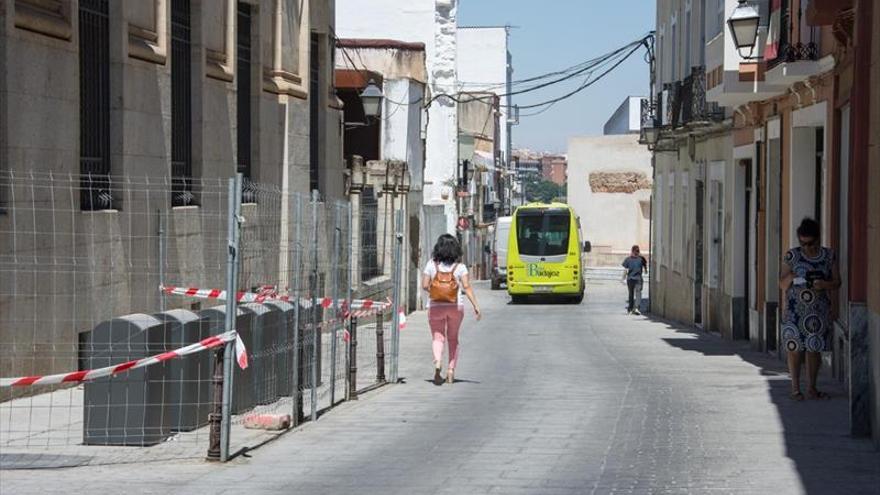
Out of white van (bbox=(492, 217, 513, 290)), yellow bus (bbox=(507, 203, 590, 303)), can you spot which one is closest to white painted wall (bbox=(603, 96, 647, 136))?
white van (bbox=(492, 217, 513, 290))

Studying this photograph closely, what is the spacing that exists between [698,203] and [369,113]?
7.18 meters

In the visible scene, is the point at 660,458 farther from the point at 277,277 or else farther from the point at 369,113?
the point at 369,113

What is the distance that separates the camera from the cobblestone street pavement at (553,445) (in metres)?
9.30

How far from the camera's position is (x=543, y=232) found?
153 feet

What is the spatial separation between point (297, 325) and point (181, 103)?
657 centimetres

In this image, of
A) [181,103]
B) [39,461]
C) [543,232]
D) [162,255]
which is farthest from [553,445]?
[543,232]

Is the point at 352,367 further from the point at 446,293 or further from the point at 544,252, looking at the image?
the point at 544,252

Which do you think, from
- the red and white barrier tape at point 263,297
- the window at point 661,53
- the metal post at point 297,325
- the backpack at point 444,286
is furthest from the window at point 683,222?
the metal post at point 297,325

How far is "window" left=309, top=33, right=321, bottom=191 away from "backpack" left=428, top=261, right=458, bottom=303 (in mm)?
10378

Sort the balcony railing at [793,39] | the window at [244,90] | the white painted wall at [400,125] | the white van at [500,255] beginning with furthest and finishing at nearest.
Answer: the white van at [500,255], the white painted wall at [400,125], the window at [244,90], the balcony railing at [793,39]

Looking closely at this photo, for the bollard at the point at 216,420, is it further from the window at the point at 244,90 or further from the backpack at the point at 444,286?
the window at the point at 244,90

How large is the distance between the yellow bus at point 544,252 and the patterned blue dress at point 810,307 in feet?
104

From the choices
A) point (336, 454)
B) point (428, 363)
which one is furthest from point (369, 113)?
point (336, 454)

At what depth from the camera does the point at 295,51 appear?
79.3 ft
